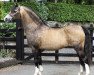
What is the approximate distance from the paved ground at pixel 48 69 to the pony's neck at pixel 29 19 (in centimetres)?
163

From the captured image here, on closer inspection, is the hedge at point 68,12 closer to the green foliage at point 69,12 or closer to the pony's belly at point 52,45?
the green foliage at point 69,12

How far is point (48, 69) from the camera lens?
1235 cm

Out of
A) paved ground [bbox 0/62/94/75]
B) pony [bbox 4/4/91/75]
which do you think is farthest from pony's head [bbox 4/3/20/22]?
paved ground [bbox 0/62/94/75]

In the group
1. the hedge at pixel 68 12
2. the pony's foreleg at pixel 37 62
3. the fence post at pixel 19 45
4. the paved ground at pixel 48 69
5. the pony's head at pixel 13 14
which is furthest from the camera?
the hedge at pixel 68 12

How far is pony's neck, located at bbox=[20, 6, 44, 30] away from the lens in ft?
35.1

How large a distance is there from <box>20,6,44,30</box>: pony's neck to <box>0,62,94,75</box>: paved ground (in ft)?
5.33

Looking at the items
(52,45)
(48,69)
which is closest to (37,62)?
(52,45)

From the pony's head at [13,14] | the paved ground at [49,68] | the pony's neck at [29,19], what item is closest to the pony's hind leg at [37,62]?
the pony's neck at [29,19]

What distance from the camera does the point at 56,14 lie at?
1363 inches

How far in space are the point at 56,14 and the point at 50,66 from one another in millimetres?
21872

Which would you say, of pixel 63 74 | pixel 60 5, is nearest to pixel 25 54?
pixel 63 74

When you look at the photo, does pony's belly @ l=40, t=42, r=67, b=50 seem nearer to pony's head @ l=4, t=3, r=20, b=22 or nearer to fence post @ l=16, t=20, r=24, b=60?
pony's head @ l=4, t=3, r=20, b=22

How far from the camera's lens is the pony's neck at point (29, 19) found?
10.7 m

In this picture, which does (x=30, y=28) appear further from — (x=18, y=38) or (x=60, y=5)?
(x=60, y=5)
